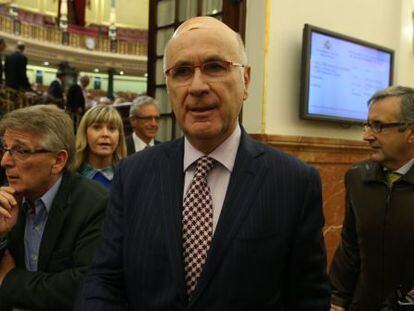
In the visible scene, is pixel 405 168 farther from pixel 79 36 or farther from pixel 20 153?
pixel 79 36

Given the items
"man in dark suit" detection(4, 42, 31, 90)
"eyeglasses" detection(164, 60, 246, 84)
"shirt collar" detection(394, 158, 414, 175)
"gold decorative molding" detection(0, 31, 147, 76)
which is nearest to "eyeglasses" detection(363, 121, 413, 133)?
"shirt collar" detection(394, 158, 414, 175)

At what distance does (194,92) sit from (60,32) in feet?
69.5

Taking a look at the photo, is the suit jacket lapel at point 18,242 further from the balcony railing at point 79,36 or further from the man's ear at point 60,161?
the balcony railing at point 79,36

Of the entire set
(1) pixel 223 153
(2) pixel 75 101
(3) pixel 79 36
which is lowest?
(1) pixel 223 153

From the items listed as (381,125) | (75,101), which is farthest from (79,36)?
(381,125)

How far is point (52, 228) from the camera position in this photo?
177 cm

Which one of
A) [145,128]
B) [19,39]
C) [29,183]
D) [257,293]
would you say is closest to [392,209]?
[257,293]

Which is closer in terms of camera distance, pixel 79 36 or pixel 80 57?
pixel 79 36

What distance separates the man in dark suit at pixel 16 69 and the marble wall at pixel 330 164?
23.3 ft

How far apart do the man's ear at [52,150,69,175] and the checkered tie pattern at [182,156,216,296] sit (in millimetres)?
719

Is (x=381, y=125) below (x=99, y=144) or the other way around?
the other way around

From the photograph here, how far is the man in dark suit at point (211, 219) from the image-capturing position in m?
1.28

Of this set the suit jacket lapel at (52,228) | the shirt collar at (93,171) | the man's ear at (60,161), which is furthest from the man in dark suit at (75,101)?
the suit jacket lapel at (52,228)

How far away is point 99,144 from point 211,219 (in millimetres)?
1918
